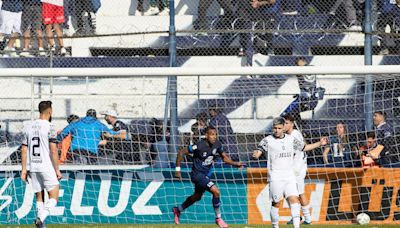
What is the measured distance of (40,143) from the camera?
13.8 metres

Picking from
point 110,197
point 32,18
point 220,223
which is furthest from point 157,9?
point 220,223

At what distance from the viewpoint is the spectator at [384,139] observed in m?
17.4

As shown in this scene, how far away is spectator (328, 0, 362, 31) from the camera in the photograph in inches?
739

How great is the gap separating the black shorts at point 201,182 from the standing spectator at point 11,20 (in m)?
4.60

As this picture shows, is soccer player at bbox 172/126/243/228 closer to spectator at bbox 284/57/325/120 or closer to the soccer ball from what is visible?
spectator at bbox 284/57/325/120

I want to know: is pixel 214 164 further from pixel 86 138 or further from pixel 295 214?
pixel 295 214

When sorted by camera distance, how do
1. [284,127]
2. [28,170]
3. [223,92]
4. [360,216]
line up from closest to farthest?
1. [28,170]
2. [284,127]
3. [360,216]
4. [223,92]

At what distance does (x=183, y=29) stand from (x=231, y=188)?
131 inches

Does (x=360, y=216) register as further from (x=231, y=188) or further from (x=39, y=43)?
(x=39, y=43)

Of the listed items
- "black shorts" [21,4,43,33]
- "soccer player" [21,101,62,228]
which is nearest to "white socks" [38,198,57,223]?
"soccer player" [21,101,62,228]

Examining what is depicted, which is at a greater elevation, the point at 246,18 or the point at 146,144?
the point at 246,18

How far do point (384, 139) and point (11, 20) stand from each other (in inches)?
276

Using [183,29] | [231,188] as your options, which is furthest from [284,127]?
[183,29]

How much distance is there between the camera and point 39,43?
1912 centimetres
